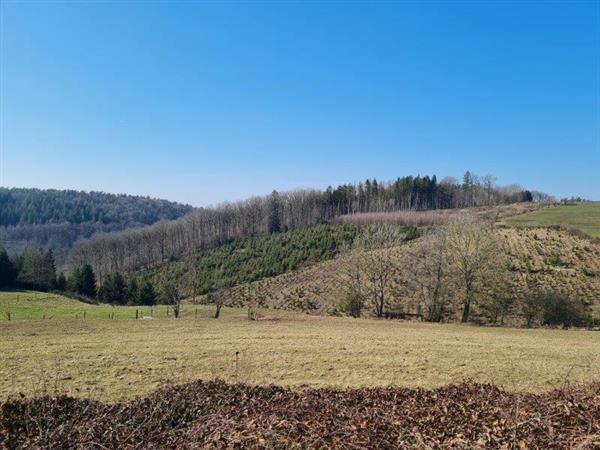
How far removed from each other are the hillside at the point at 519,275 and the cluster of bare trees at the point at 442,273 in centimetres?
250

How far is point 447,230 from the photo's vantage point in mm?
45375

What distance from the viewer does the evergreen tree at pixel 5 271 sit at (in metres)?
68.4

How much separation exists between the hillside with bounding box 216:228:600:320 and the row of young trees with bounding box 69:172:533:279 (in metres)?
45.9

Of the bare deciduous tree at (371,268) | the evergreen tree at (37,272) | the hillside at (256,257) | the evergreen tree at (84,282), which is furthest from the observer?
the hillside at (256,257)

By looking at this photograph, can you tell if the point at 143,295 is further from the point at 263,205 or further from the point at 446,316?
the point at 263,205

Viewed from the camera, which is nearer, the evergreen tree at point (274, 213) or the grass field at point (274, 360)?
the grass field at point (274, 360)

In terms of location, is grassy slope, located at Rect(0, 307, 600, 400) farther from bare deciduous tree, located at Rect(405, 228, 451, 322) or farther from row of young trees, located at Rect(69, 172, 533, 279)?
row of young trees, located at Rect(69, 172, 533, 279)

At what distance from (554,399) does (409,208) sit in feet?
435

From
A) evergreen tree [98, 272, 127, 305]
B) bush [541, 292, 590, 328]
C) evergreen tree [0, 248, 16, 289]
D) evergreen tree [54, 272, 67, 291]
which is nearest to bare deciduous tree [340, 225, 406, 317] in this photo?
bush [541, 292, 590, 328]

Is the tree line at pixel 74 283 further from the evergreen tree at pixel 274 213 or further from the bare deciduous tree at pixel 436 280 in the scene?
the evergreen tree at pixel 274 213

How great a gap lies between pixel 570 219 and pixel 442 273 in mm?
60847

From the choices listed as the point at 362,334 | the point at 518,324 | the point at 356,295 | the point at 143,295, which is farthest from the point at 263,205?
the point at 362,334

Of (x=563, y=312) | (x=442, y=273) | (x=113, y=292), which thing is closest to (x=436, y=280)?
(x=442, y=273)

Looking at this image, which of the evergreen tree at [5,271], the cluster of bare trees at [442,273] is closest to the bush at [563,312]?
the cluster of bare trees at [442,273]
